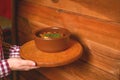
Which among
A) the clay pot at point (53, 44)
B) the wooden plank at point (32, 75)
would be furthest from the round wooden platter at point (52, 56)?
the wooden plank at point (32, 75)

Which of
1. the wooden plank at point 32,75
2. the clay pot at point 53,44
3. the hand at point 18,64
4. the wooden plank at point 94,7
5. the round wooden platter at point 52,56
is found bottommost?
the wooden plank at point 32,75

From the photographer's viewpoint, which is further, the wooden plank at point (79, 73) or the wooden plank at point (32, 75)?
the wooden plank at point (32, 75)

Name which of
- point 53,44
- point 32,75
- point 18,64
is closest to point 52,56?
point 53,44

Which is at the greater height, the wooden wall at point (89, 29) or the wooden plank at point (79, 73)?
the wooden wall at point (89, 29)

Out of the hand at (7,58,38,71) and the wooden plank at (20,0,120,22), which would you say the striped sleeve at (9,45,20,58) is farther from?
the wooden plank at (20,0,120,22)

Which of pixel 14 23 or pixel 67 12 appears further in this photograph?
pixel 14 23

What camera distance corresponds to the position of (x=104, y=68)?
1.01 metres

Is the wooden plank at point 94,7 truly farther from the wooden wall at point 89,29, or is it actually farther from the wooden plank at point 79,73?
the wooden plank at point 79,73

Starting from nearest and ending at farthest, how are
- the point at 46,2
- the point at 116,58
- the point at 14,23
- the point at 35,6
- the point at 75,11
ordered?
the point at 116,58, the point at 75,11, the point at 46,2, the point at 35,6, the point at 14,23

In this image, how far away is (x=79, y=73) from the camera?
3.83 ft

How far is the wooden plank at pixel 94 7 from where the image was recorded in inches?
34.6

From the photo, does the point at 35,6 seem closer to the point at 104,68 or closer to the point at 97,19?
the point at 97,19

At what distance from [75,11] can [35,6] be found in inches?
15.4

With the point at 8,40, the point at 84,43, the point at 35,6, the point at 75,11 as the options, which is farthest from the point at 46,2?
the point at 8,40
